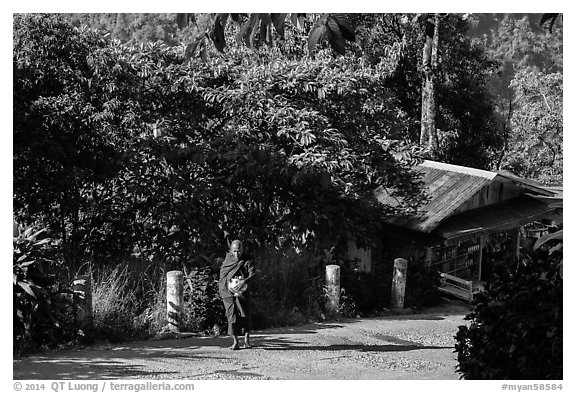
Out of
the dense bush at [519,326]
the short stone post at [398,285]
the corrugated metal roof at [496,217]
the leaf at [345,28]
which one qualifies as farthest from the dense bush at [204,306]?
the corrugated metal roof at [496,217]

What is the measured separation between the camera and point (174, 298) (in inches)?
480

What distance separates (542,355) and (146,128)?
8.00m

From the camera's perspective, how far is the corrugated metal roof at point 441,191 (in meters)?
19.4

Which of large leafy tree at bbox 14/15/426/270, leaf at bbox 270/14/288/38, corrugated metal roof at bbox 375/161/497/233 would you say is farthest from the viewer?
corrugated metal roof at bbox 375/161/497/233

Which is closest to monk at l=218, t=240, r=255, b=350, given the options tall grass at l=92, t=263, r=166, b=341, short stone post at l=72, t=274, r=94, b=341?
tall grass at l=92, t=263, r=166, b=341

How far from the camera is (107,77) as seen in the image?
44.5ft

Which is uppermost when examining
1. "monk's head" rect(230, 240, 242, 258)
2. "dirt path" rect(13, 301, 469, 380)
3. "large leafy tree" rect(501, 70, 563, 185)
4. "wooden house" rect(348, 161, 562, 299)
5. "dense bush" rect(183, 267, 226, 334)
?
"large leafy tree" rect(501, 70, 563, 185)

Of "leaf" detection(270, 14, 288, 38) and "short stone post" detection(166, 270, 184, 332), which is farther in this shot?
"short stone post" detection(166, 270, 184, 332)

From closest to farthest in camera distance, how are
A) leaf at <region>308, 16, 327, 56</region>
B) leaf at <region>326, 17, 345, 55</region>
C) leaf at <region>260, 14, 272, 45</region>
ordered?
leaf at <region>308, 16, 327, 56</region>
leaf at <region>326, 17, 345, 55</region>
leaf at <region>260, 14, 272, 45</region>

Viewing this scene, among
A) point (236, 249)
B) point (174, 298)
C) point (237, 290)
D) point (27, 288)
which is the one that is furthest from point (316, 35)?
point (174, 298)

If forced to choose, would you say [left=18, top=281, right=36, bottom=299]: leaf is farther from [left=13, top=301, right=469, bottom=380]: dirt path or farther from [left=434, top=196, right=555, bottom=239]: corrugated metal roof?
[left=434, top=196, right=555, bottom=239]: corrugated metal roof

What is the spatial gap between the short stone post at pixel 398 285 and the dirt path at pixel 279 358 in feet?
6.61

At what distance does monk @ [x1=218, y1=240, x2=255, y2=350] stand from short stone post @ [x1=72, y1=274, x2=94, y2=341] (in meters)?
1.71

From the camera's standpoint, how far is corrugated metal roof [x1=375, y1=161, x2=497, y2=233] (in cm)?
1945
